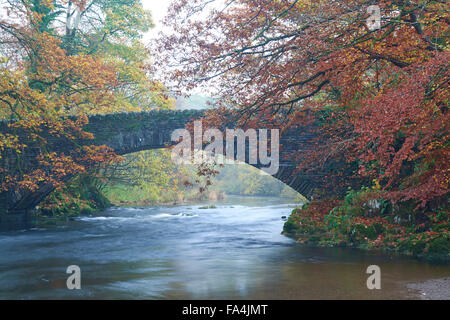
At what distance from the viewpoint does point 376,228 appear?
10.8 meters

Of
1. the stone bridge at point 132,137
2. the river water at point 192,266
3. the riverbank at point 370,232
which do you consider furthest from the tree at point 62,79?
the riverbank at point 370,232

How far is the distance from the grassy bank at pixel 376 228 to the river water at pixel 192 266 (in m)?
0.54

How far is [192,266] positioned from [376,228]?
456 cm

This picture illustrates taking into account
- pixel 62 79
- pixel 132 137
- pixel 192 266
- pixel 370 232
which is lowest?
pixel 192 266

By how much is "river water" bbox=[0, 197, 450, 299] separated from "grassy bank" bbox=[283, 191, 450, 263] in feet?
1.79

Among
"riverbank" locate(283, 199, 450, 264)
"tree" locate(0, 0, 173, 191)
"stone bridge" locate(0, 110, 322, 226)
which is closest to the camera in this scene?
"riverbank" locate(283, 199, 450, 264)

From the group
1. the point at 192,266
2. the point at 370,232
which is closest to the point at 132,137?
the point at 192,266

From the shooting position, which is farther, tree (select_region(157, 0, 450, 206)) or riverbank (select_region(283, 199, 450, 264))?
riverbank (select_region(283, 199, 450, 264))

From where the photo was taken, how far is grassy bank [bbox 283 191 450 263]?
9.22m

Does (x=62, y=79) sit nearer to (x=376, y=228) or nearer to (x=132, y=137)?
A: (x=132, y=137)

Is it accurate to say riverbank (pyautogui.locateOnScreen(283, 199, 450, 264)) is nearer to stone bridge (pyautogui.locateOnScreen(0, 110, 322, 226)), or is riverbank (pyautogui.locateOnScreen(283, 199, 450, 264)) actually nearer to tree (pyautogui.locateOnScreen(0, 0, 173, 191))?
stone bridge (pyautogui.locateOnScreen(0, 110, 322, 226))

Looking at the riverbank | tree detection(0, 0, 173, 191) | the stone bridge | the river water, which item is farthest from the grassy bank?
tree detection(0, 0, 173, 191)

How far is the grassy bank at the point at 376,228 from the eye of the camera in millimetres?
9219
